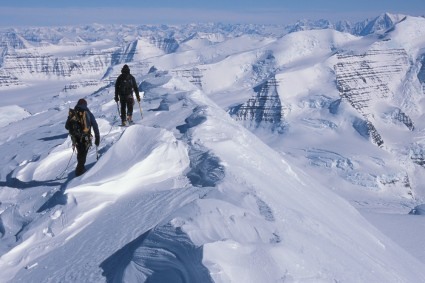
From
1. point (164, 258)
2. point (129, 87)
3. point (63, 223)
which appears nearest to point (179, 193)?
point (63, 223)

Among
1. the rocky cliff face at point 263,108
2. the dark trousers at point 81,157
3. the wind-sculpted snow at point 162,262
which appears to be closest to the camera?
the wind-sculpted snow at point 162,262

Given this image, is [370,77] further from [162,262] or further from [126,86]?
[162,262]

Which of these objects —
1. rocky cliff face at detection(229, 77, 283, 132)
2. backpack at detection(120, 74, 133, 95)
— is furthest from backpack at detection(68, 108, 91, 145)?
rocky cliff face at detection(229, 77, 283, 132)

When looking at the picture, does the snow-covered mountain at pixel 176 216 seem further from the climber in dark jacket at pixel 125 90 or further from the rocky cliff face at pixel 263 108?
the rocky cliff face at pixel 263 108

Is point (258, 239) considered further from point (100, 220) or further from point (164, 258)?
point (100, 220)

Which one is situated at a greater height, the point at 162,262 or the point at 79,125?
the point at 79,125

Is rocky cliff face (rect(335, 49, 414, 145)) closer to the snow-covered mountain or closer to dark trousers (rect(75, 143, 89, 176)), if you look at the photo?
the snow-covered mountain

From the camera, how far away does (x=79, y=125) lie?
431 inches

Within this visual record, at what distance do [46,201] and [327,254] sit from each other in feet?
20.9

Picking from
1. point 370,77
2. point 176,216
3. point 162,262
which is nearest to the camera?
point 162,262

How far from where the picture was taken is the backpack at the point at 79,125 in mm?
10891

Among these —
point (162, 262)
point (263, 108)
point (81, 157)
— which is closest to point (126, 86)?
point (81, 157)

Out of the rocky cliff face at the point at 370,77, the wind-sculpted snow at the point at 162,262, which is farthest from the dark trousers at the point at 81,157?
the rocky cliff face at the point at 370,77

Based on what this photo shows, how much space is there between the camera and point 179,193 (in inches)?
374
